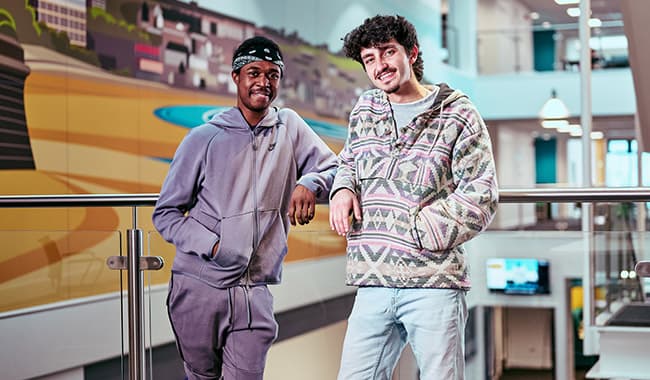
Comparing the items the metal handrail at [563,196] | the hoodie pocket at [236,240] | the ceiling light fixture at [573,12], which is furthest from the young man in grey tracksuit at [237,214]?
the ceiling light fixture at [573,12]

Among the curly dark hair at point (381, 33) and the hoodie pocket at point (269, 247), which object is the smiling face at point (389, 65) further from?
the hoodie pocket at point (269, 247)

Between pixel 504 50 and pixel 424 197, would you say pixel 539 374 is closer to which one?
pixel 424 197

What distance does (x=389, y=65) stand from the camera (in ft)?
8.03

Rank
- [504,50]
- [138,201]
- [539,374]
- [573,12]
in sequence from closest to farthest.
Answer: [539,374] < [138,201] < [573,12] < [504,50]

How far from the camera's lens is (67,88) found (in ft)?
24.5

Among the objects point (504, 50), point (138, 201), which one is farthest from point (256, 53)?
point (504, 50)

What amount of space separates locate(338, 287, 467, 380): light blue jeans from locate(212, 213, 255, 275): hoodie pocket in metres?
0.38

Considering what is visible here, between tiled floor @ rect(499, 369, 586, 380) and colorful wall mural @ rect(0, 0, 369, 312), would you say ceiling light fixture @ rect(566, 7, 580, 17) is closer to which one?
colorful wall mural @ rect(0, 0, 369, 312)

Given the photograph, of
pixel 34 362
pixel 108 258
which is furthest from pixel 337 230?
pixel 34 362

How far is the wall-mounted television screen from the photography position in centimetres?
337

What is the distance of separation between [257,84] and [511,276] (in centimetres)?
120

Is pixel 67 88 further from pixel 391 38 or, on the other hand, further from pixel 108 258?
pixel 391 38

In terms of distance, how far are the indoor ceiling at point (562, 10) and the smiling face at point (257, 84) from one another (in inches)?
613

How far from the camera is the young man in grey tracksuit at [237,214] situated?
274cm
